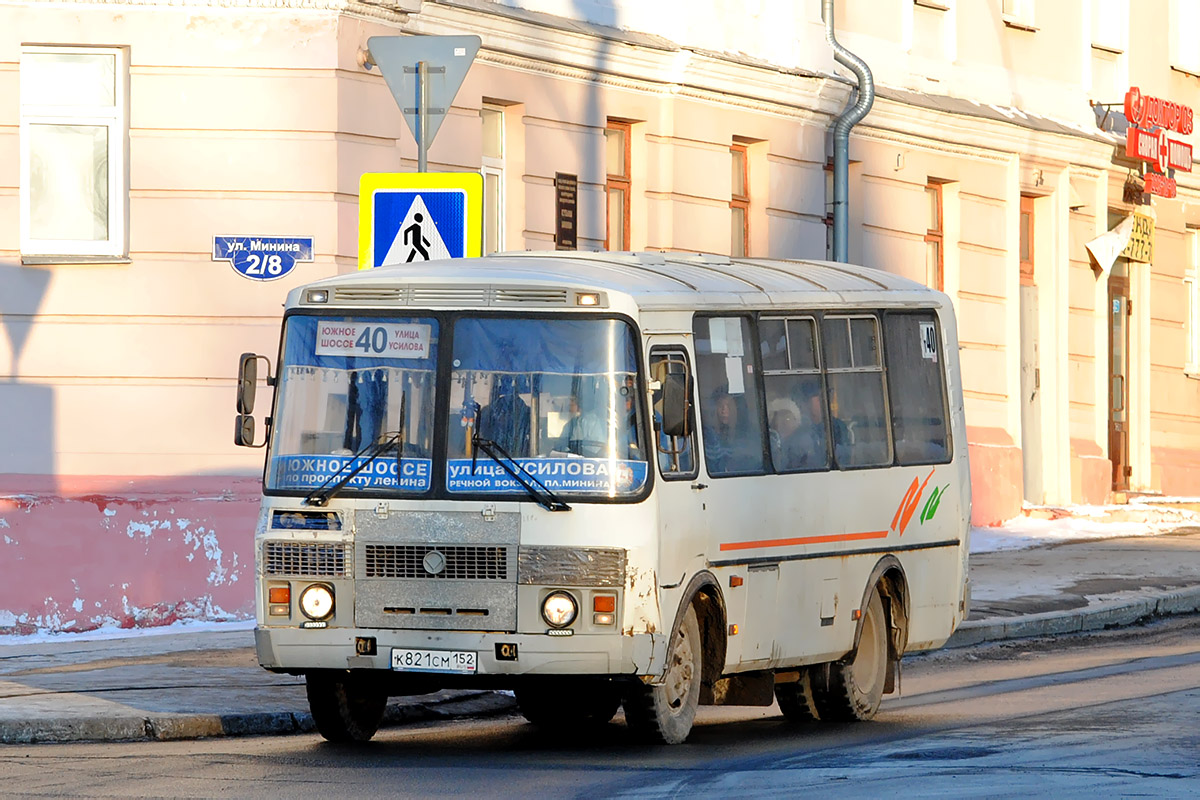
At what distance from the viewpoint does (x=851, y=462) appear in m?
13.2

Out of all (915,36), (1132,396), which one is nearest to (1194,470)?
(1132,396)

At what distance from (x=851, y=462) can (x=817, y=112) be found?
1229 cm

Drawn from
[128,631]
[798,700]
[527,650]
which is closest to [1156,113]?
[128,631]

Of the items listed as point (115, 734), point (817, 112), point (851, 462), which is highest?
point (817, 112)

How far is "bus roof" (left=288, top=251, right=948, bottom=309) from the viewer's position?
456 inches

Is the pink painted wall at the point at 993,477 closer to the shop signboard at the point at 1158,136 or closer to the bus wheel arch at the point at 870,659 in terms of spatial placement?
the shop signboard at the point at 1158,136

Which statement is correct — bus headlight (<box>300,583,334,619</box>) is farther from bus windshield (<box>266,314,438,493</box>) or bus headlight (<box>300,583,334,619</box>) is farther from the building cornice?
the building cornice

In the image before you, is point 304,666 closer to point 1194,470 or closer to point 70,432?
point 70,432

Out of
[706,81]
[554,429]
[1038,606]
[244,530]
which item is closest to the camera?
[554,429]

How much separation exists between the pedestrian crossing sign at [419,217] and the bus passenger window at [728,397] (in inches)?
74.3

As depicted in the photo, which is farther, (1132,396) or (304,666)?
(1132,396)

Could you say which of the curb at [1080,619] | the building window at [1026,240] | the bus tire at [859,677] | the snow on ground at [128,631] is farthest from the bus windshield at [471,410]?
the building window at [1026,240]

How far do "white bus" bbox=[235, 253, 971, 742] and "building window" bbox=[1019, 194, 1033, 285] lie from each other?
17.3m

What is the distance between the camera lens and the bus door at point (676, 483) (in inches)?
447
